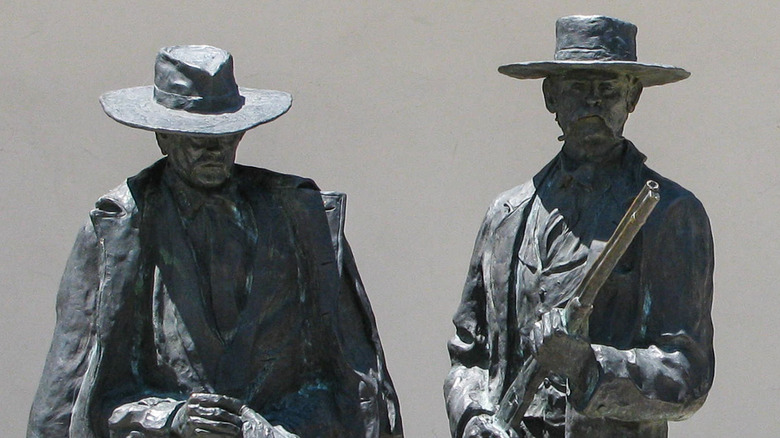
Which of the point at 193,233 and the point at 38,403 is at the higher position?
the point at 193,233

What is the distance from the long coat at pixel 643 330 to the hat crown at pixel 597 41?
0.67 feet

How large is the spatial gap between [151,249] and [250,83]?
1.75 metres

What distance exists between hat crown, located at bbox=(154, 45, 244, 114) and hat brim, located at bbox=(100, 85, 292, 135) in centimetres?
2

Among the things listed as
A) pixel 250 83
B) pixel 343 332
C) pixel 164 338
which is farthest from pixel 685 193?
pixel 250 83

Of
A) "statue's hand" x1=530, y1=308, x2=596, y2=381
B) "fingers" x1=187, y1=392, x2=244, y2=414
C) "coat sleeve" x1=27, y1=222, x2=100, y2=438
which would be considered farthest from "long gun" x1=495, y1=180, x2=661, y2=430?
"coat sleeve" x1=27, y1=222, x2=100, y2=438

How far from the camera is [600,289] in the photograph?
5645mm

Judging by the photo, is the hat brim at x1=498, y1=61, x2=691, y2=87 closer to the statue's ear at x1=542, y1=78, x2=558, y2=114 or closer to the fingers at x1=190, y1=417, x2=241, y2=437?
the statue's ear at x1=542, y1=78, x2=558, y2=114

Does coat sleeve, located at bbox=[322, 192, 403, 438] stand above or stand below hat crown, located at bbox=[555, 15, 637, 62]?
below

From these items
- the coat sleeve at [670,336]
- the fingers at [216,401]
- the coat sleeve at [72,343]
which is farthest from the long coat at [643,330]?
the coat sleeve at [72,343]

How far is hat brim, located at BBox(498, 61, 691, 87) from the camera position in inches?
223

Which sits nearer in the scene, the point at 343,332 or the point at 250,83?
the point at 343,332

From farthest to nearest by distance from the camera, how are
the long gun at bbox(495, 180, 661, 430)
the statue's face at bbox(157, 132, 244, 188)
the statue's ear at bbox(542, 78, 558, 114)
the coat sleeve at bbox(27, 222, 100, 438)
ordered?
the statue's ear at bbox(542, 78, 558, 114) < the coat sleeve at bbox(27, 222, 100, 438) < the statue's face at bbox(157, 132, 244, 188) < the long gun at bbox(495, 180, 661, 430)

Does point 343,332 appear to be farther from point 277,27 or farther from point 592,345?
point 277,27

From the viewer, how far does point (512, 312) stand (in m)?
5.78
